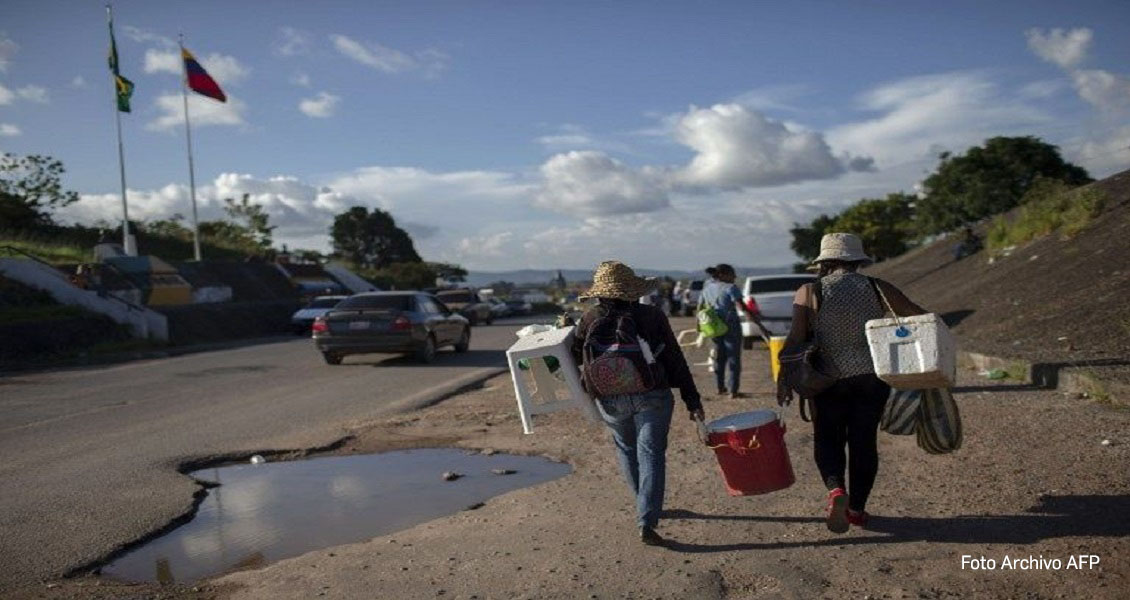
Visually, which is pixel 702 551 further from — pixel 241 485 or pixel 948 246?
pixel 948 246

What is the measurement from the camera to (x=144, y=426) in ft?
34.3

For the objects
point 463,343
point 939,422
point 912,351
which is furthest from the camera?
point 463,343

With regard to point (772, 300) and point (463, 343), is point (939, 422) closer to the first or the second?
point (772, 300)

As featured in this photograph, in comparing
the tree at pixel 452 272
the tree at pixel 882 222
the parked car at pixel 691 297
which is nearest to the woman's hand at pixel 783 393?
the parked car at pixel 691 297

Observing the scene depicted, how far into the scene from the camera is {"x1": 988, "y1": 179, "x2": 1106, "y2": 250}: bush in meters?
18.2

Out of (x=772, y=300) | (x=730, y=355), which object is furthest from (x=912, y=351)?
(x=772, y=300)

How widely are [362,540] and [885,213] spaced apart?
229ft

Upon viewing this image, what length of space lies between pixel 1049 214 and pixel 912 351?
17.8 m

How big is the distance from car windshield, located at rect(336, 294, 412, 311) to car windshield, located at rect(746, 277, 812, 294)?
671 centimetres

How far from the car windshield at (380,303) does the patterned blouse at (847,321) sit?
43.5 ft

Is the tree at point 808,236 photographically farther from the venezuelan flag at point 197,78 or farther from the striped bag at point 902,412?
the striped bag at point 902,412

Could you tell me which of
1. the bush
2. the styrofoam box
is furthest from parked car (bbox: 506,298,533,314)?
the styrofoam box

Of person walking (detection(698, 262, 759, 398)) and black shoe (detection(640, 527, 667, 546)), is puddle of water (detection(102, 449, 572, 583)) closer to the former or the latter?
black shoe (detection(640, 527, 667, 546))

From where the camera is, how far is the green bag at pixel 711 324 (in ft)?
34.9
